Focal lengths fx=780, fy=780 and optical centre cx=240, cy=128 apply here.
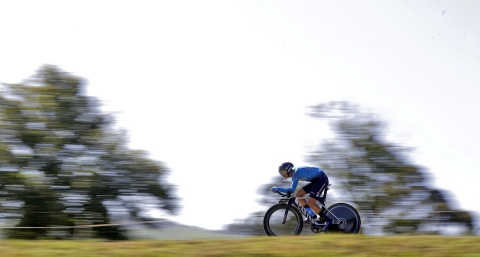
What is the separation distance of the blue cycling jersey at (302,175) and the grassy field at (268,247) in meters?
1.36

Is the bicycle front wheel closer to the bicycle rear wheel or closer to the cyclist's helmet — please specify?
the bicycle rear wheel

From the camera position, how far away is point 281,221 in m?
16.4

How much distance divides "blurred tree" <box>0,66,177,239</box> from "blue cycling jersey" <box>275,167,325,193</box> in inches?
952

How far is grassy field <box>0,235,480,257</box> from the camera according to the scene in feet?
43.9

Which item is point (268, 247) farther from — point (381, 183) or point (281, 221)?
point (381, 183)

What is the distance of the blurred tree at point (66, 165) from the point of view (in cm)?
4144

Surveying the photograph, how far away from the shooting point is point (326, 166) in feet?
159

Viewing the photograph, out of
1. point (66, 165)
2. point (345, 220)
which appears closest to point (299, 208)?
point (345, 220)

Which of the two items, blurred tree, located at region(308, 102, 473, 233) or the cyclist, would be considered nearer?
the cyclist

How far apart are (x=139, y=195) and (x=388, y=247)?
3272 cm

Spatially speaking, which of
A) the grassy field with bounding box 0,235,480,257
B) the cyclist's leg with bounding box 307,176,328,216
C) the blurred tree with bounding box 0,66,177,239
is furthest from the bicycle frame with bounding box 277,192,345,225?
the blurred tree with bounding box 0,66,177,239

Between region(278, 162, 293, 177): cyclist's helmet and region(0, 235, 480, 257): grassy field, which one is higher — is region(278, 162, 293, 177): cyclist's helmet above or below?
above

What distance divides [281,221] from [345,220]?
1.34 metres

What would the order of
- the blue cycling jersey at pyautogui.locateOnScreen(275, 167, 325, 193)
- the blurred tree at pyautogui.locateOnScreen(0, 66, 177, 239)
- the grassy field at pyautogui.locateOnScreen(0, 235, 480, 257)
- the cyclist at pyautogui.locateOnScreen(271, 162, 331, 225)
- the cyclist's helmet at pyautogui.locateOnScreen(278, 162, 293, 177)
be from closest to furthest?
the grassy field at pyautogui.locateOnScreen(0, 235, 480, 257) → the cyclist's helmet at pyautogui.locateOnScreen(278, 162, 293, 177) → the blue cycling jersey at pyautogui.locateOnScreen(275, 167, 325, 193) → the cyclist at pyautogui.locateOnScreen(271, 162, 331, 225) → the blurred tree at pyautogui.locateOnScreen(0, 66, 177, 239)
